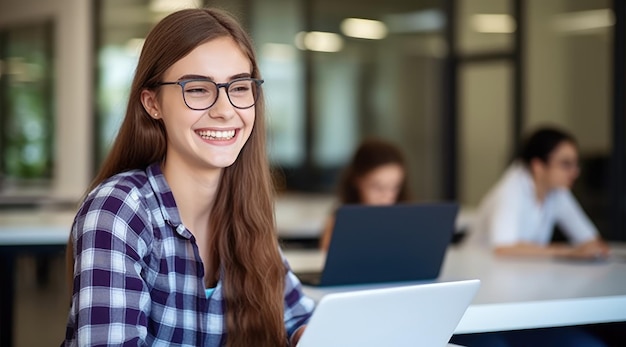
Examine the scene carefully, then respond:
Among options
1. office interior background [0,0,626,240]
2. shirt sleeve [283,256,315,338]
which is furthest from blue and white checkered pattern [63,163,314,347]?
office interior background [0,0,626,240]

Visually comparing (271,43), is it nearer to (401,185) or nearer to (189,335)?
(401,185)

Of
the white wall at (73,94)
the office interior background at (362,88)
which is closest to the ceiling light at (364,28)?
the office interior background at (362,88)

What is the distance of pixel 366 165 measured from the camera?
4188 mm

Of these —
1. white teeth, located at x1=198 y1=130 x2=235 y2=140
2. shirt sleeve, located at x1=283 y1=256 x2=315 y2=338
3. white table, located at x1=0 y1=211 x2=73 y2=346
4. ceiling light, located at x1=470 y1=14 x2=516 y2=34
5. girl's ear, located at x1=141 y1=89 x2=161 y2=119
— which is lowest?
white table, located at x1=0 y1=211 x2=73 y2=346

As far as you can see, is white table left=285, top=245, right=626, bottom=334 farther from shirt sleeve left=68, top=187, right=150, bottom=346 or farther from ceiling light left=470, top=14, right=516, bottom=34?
ceiling light left=470, top=14, right=516, bottom=34

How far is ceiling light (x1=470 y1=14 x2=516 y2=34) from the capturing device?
265 inches

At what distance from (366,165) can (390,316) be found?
2.61 metres

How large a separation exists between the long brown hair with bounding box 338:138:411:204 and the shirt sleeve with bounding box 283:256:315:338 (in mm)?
1939

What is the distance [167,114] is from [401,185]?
2472 millimetres

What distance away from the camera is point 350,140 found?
10.5 meters

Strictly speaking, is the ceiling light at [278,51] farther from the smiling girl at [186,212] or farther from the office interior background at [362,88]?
the smiling girl at [186,212]

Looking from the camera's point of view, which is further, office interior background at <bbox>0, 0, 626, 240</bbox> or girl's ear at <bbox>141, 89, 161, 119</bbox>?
office interior background at <bbox>0, 0, 626, 240</bbox>

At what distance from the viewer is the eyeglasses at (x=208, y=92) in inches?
76.0

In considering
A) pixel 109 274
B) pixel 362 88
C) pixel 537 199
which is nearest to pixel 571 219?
pixel 537 199
